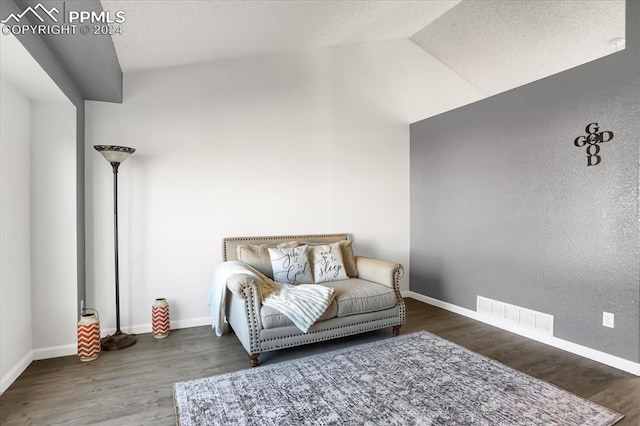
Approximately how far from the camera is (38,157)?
8.63ft

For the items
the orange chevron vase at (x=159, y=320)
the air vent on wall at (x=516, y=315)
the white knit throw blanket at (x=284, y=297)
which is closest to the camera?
the white knit throw blanket at (x=284, y=297)

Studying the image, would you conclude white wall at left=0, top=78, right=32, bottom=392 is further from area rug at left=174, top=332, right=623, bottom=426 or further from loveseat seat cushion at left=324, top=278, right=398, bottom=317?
loveseat seat cushion at left=324, top=278, right=398, bottom=317

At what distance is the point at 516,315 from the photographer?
319cm

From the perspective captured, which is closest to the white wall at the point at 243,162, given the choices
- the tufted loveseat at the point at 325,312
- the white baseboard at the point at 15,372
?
the tufted loveseat at the point at 325,312

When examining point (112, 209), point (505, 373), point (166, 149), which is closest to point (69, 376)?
point (112, 209)

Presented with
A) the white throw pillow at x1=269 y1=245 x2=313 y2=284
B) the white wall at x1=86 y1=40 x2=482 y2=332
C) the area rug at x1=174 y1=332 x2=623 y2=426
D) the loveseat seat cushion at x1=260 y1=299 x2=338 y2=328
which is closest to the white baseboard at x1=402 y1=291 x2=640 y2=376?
the area rug at x1=174 y1=332 x2=623 y2=426

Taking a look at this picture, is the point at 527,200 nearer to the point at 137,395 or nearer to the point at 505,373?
the point at 505,373

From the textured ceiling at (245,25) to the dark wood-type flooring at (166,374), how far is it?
244 centimetres

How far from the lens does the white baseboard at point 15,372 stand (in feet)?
7.11

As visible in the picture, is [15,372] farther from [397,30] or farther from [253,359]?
[397,30]

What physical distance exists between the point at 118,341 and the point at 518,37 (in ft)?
17.3

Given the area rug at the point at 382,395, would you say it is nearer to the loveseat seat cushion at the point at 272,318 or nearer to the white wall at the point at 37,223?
the loveseat seat cushion at the point at 272,318

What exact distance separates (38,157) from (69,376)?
169cm

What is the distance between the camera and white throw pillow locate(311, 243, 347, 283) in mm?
3297
